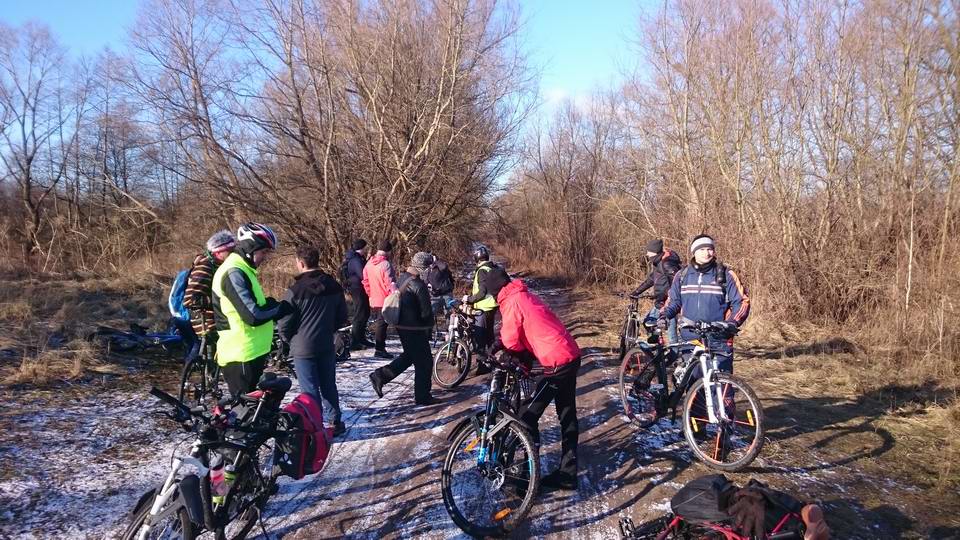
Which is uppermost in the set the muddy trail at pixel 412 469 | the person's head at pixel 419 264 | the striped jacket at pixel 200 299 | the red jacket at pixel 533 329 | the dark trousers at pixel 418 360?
the person's head at pixel 419 264

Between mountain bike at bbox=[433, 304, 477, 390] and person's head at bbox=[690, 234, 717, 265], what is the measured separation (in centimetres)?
307

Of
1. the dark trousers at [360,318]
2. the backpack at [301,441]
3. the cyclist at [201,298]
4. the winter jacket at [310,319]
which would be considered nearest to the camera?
the backpack at [301,441]

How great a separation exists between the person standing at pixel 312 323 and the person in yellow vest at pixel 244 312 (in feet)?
1.94

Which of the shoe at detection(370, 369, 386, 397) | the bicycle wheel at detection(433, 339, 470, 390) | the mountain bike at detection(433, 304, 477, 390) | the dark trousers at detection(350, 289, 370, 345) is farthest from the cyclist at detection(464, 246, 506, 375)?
the dark trousers at detection(350, 289, 370, 345)

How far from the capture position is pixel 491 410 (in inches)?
150

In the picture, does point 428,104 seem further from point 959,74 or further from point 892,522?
point 892,522

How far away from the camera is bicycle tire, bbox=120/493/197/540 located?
2.71 metres


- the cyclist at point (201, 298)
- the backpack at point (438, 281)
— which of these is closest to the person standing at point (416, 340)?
the cyclist at point (201, 298)

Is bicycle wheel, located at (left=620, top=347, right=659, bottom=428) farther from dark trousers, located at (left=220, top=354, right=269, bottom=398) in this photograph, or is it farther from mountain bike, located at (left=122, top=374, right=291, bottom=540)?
dark trousers, located at (left=220, top=354, right=269, bottom=398)

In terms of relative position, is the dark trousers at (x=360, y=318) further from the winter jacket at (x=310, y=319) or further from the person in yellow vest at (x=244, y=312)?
the person in yellow vest at (x=244, y=312)

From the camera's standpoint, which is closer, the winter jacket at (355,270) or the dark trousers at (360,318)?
the dark trousers at (360,318)

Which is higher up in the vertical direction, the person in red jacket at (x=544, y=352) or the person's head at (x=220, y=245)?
the person's head at (x=220, y=245)

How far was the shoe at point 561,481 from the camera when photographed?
4172 mm

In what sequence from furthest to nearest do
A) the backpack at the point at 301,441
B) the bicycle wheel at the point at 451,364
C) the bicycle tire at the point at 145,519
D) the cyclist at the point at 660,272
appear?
the cyclist at the point at 660,272 < the bicycle wheel at the point at 451,364 < the backpack at the point at 301,441 < the bicycle tire at the point at 145,519
